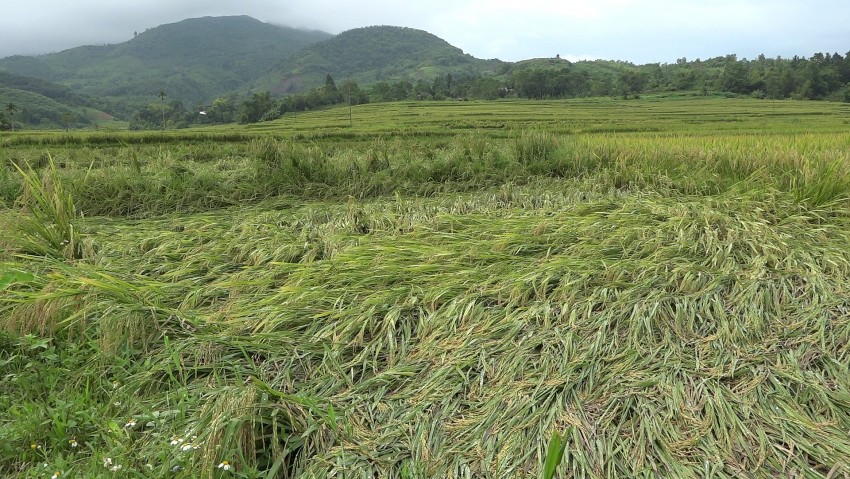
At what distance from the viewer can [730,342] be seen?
2.02 m

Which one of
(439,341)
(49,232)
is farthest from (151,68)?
(439,341)

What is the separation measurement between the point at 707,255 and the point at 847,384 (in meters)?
1.17

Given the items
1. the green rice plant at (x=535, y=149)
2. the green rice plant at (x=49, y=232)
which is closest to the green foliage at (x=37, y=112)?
the green rice plant at (x=49, y=232)

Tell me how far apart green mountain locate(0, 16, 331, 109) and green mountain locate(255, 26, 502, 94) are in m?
20.3

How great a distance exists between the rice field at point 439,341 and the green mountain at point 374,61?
105 meters

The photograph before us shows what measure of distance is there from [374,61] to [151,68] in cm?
8165

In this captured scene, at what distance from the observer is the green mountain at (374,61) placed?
119 metres

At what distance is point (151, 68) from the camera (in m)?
161

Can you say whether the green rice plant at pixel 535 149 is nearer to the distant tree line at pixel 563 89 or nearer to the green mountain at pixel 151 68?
the distant tree line at pixel 563 89

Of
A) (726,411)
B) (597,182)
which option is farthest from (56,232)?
(597,182)

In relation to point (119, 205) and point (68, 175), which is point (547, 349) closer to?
point (119, 205)

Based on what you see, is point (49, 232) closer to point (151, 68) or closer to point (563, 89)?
point (563, 89)

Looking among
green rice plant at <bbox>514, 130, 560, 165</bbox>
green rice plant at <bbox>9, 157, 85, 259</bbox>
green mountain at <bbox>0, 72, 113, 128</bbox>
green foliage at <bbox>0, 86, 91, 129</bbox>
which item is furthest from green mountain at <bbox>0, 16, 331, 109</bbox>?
green rice plant at <bbox>9, 157, 85, 259</bbox>

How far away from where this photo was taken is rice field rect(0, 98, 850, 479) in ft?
5.11
